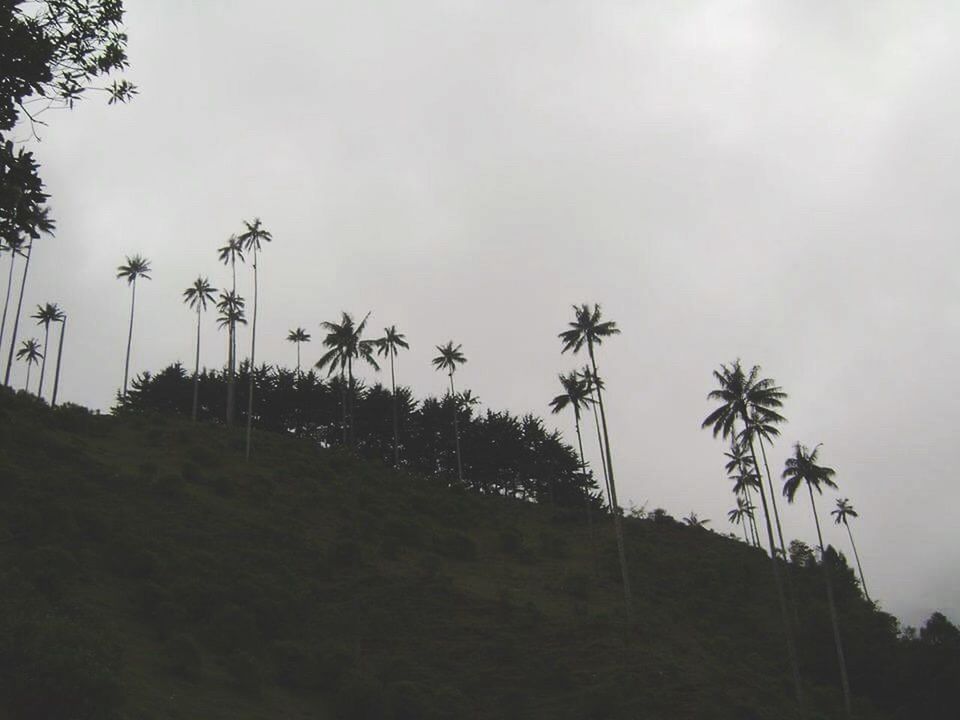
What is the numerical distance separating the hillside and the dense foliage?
1002 inches

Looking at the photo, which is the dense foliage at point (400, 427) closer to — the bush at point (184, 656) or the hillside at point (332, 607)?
the hillside at point (332, 607)

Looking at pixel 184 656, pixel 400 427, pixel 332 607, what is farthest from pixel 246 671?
pixel 400 427

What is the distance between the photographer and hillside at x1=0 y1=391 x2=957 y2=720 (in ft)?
77.8

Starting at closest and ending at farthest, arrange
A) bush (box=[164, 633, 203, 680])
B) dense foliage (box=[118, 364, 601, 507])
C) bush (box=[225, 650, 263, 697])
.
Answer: bush (box=[164, 633, 203, 680]) → bush (box=[225, 650, 263, 697]) → dense foliage (box=[118, 364, 601, 507])

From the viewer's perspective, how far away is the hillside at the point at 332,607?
23.7 m

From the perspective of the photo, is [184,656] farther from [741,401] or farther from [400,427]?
[400,427]

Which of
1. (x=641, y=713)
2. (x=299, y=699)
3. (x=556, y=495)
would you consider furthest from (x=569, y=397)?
(x=299, y=699)

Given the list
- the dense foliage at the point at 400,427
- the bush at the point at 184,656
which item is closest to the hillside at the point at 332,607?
the bush at the point at 184,656

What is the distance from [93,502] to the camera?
35406 millimetres

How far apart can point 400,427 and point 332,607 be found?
53.8 meters

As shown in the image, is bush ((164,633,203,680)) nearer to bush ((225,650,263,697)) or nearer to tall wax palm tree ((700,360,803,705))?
bush ((225,650,263,697))

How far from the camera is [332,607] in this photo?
34375 millimetres

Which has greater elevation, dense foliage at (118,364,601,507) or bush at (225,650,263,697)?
dense foliage at (118,364,601,507)

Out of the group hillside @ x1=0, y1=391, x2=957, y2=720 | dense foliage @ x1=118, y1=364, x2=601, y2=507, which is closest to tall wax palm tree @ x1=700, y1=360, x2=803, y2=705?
hillside @ x1=0, y1=391, x2=957, y2=720
